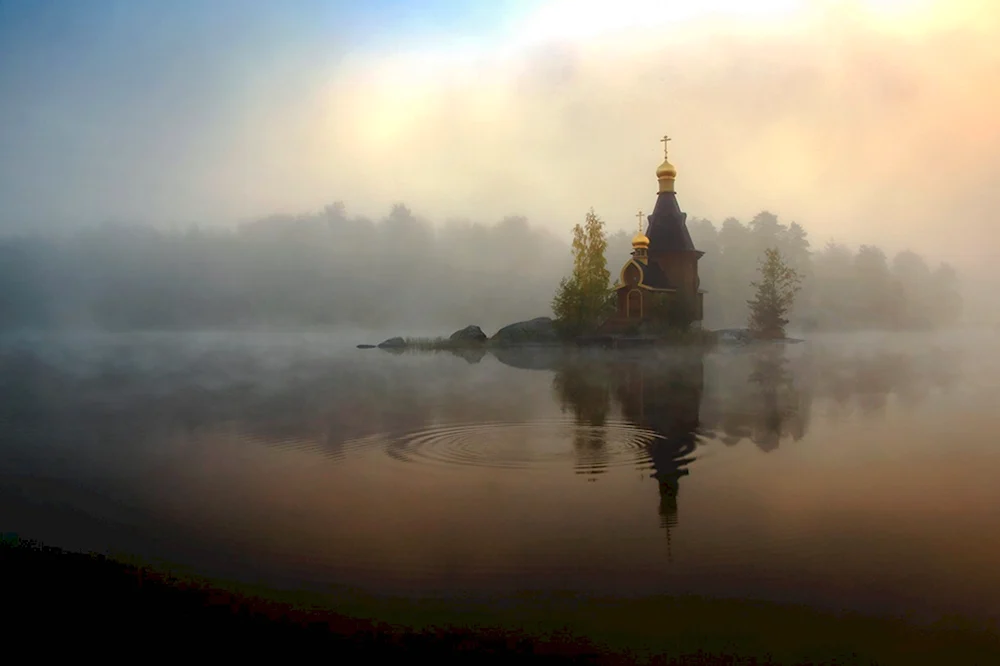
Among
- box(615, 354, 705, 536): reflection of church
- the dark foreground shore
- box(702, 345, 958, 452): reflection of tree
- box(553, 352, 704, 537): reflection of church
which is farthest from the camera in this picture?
box(702, 345, 958, 452): reflection of tree

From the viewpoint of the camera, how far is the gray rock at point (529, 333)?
4809cm

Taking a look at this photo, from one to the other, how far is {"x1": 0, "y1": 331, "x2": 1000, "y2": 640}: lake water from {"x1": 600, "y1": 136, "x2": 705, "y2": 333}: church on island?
25.5m

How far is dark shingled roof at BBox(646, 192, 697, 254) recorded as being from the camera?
154 ft

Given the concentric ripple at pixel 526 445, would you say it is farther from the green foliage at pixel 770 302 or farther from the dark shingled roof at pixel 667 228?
the green foliage at pixel 770 302

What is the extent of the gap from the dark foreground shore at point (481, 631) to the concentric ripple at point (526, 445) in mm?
4801

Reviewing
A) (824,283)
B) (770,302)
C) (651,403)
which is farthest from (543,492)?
(824,283)

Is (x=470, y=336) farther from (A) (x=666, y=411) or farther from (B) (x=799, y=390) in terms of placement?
(A) (x=666, y=411)

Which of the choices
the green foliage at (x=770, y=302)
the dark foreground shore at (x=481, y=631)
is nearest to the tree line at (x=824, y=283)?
the green foliage at (x=770, y=302)

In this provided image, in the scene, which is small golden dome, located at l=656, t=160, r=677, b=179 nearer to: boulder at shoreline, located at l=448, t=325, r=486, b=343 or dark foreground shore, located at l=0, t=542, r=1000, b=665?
boulder at shoreline, located at l=448, t=325, r=486, b=343

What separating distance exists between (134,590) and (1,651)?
1.05 m

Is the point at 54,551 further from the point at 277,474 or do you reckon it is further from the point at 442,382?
the point at 442,382

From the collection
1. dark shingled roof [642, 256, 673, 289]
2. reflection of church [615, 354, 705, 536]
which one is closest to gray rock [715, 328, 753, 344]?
dark shingled roof [642, 256, 673, 289]

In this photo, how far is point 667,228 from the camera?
155 feet

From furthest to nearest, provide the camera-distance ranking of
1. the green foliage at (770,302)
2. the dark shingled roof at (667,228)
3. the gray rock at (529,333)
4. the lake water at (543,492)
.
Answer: the green foliage at (770,302)
the gray rock at (529,333)
the dark shingled roof at (667,228)
the lake water at (543,492)
